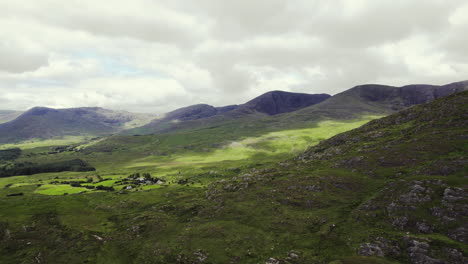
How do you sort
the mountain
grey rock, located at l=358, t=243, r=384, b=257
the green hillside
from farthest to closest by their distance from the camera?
1. the green hillside
2. the mountain
3. grey rock, located at l=358, t=243, r=384, b=257

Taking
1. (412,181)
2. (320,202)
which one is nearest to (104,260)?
(320,202)

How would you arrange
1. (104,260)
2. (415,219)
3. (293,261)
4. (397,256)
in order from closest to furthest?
(397,256)
(293,261)
(415,219)
(104,260)

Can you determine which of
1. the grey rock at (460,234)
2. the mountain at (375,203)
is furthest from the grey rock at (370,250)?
the grey rock at (460,234)

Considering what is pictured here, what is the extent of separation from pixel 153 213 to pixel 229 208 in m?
26.9

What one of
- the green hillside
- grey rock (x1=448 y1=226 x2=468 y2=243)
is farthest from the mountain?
the green hillside

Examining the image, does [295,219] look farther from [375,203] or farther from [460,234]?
[460,234]

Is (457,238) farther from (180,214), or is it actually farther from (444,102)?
(444,102)

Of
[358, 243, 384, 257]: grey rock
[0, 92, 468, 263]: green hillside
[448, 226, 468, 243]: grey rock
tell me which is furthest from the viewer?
[0, 92, 468, 263]: green hillside

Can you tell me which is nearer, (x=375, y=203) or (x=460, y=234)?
(x=460, y=234)

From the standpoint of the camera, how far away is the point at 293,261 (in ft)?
148

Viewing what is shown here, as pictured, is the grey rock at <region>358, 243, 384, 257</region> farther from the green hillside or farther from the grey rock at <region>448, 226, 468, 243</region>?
the grey rock at <region>448, 226, 468, 243</region>

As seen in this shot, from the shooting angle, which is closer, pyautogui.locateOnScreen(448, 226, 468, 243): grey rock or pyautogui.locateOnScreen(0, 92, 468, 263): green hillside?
pyautogui.locateOnScreen(448, 226, 468, 243): grey rock

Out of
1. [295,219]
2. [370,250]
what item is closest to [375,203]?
[370,250]

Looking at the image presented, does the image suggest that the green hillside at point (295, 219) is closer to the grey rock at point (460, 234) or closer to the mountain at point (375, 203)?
the grey rock at point (460, 234)
